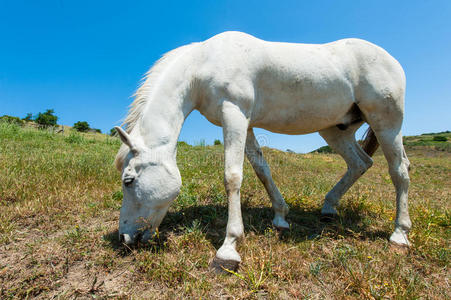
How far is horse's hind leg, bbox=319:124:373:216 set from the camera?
357cm

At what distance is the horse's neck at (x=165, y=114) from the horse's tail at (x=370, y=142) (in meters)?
3.05

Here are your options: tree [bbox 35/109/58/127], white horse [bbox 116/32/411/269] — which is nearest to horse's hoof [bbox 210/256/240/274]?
white horse [bbox 116/32/411/269]

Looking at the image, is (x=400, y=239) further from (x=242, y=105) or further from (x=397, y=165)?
(x=242, y=105)

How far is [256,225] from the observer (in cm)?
305

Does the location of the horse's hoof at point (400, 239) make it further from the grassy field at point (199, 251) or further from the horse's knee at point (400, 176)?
the horse's knee at point (400, 176)

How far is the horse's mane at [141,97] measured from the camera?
2494 mm

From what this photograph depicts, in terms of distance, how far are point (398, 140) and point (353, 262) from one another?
67.1 inches

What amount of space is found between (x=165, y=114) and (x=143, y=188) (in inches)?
30.4

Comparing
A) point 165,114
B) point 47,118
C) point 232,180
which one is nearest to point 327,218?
point 232,180

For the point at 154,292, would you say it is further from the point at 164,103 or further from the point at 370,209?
the point at 370,209

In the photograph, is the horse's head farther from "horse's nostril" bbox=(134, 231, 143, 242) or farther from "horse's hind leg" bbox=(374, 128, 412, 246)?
"horse's hind leg" bbox=(374, 128, 412, 246)

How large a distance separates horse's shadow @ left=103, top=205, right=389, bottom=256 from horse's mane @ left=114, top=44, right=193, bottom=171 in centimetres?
91

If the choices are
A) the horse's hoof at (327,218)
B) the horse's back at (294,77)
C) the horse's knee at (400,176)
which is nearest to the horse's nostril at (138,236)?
the horse's back at (294,77)

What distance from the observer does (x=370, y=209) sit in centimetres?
378
